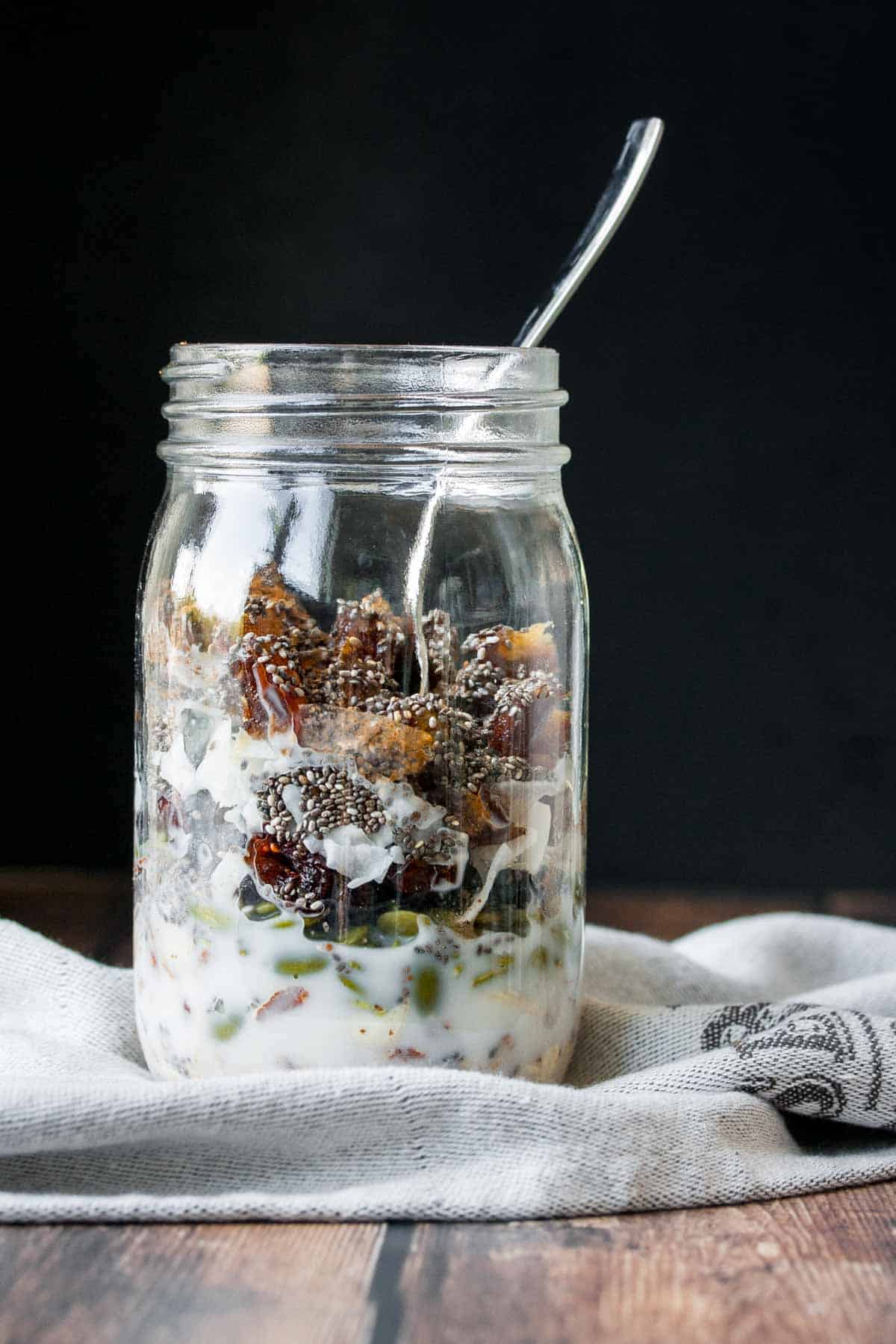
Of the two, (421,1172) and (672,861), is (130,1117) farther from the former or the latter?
(672,861)

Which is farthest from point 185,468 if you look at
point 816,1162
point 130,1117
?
point 816,1162

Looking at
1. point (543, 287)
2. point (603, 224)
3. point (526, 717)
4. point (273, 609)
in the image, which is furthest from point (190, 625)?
point (543, 287)

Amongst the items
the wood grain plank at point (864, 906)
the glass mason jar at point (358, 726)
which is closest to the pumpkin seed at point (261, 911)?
the glass mason jar at point (358, 726)

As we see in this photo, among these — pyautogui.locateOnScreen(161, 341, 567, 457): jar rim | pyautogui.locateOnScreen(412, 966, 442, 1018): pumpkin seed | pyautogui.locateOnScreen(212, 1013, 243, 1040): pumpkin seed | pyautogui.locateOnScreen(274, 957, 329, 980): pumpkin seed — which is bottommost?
pyautogui.locateOnScreen(212, 1013, 243, 1040): pumpkin seed

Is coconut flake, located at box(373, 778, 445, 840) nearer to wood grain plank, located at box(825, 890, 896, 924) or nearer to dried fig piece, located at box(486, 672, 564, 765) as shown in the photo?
dried fig piece, located at box(486, 672, 564, 765)

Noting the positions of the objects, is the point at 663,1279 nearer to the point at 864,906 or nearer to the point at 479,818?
the point at 479,818

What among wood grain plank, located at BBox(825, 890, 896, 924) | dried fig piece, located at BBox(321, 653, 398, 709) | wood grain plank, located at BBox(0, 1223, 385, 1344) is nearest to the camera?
wood grain plank, located at BBox(0, 1223, 385, 1344)

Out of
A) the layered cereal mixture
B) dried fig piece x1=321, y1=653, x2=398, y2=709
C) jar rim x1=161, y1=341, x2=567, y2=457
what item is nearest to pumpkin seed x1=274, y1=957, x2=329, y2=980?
the layered cereal mixture

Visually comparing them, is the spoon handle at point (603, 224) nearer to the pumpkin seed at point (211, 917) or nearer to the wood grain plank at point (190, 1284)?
the pumpkin seed at point (211, 917)
